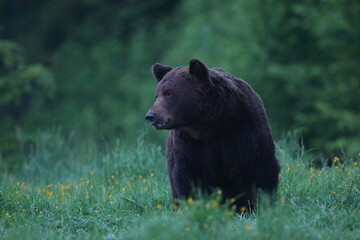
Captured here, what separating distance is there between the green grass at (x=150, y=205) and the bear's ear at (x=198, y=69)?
1.35 m

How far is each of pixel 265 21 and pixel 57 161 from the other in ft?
46.1

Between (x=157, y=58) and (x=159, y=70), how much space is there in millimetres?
24309

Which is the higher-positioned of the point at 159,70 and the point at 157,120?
the point at 159,70

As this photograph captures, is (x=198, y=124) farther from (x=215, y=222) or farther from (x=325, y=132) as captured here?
(x=325, y=132)

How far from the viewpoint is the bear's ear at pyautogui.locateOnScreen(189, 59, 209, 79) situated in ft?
19.2

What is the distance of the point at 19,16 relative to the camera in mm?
29609

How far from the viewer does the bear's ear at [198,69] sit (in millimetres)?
5855

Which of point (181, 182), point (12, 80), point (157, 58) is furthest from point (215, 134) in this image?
point (157, 58)

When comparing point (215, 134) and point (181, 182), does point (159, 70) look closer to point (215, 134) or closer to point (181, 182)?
point (215, 134)

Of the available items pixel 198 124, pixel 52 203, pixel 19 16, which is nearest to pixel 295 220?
pixel 198 124

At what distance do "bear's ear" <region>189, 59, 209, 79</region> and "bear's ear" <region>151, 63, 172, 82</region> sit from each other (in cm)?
45

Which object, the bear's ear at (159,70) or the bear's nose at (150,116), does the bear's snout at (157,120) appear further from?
the bear's ear at (159,70)

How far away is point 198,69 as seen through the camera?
5.92 metres

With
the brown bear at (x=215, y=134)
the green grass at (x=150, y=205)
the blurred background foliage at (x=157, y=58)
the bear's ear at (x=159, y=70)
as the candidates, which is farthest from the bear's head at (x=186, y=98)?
the blurred background foliage at (x=157, y=58)
